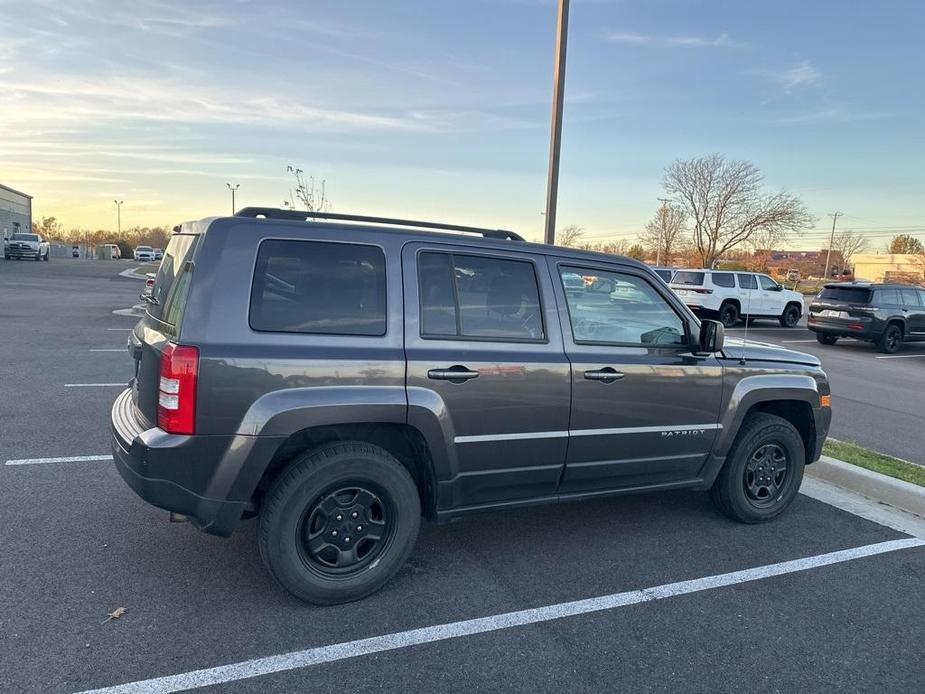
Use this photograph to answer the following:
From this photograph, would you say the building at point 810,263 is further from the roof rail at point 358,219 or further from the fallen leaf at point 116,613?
the fallen leaf at point 116,613

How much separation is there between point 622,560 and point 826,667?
123cm

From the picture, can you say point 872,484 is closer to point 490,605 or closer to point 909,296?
point 490,605

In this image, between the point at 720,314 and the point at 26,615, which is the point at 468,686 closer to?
the point at 26,615

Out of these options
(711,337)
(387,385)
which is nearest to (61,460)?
(387,385)

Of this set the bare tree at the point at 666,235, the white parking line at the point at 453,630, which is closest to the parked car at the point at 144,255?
the bare tree at the point at 666,235

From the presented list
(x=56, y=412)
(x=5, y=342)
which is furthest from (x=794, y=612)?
(x=5, y=342)

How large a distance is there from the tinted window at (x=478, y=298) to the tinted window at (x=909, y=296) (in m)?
17.0

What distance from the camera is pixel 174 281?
11.0ft

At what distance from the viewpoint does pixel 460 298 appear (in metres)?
3.60

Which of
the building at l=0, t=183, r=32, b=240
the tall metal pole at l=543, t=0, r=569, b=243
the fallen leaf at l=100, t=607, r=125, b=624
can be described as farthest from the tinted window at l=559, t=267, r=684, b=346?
the building at l=0, t=183, r=32, b=240

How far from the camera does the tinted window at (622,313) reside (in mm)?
3938

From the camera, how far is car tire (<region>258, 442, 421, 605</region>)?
317 cm

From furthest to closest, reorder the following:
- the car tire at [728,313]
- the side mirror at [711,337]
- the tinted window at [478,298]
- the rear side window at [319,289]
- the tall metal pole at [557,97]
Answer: the car tire at [728,313] → the tall metal pole at [557,97] → the side mirror at [711,337] → the tinted window at [478,298] → the rear side window at [319,289]

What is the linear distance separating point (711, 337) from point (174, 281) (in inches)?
125
